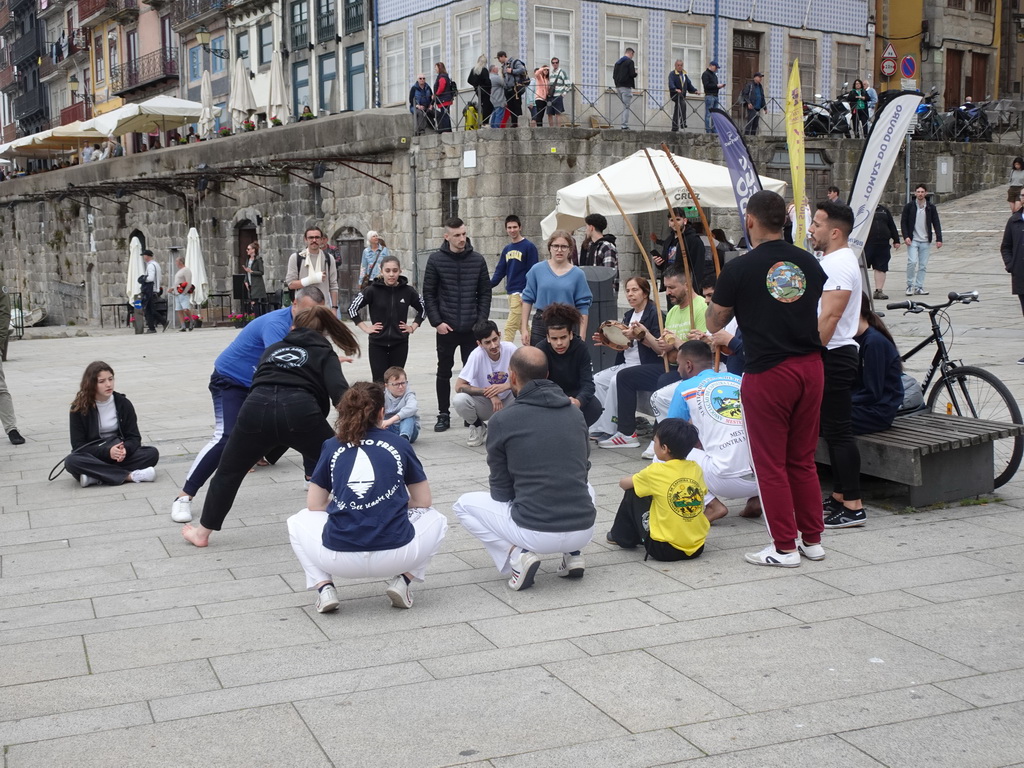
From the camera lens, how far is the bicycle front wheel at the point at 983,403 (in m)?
6.68

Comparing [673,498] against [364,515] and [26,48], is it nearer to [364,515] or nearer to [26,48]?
[364,515]

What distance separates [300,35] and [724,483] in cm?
2928

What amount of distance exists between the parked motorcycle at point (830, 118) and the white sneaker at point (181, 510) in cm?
2181

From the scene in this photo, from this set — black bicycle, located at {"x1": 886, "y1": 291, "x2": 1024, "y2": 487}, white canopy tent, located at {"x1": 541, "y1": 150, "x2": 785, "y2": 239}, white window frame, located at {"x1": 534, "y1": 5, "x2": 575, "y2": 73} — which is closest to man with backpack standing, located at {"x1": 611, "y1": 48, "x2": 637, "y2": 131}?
white window frame, located at {"x1": 534, "y1": 5, "x2": 575, "y2": 73}

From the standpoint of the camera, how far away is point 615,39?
26.2 meters

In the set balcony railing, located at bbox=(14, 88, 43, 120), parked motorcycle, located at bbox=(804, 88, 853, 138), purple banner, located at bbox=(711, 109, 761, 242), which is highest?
balcony railing, located at bbox=(14, 88, 43, 120)

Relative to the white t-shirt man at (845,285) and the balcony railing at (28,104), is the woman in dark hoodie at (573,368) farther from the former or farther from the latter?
the balcony railing at (28,104)

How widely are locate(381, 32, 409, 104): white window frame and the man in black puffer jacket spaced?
1935 centimetres

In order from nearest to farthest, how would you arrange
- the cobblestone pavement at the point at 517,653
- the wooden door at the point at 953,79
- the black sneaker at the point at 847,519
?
the cobblestone pavement at the point at 517,653 < the black sneaker at the point at 847,519 < the wooden door at the point at 953,79

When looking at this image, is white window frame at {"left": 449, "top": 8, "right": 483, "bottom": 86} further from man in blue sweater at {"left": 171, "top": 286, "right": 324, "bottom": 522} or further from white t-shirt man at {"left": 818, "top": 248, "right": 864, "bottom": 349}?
white t-shirt man at {"left": 818, "top": 248, "right": 864, "bottom": 349}

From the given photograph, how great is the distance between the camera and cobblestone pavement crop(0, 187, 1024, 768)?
11.8ft

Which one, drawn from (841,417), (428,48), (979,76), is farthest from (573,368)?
(979,76)

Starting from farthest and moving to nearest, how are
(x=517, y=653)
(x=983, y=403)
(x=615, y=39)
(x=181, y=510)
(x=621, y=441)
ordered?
(x=615, y=39), (x=621, y=441), (x=983, y=403), (x=181, y=510), (x=517, y=653)

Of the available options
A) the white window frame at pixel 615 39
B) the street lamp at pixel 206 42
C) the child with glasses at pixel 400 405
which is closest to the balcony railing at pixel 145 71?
the street lamp at pixel 206 42
